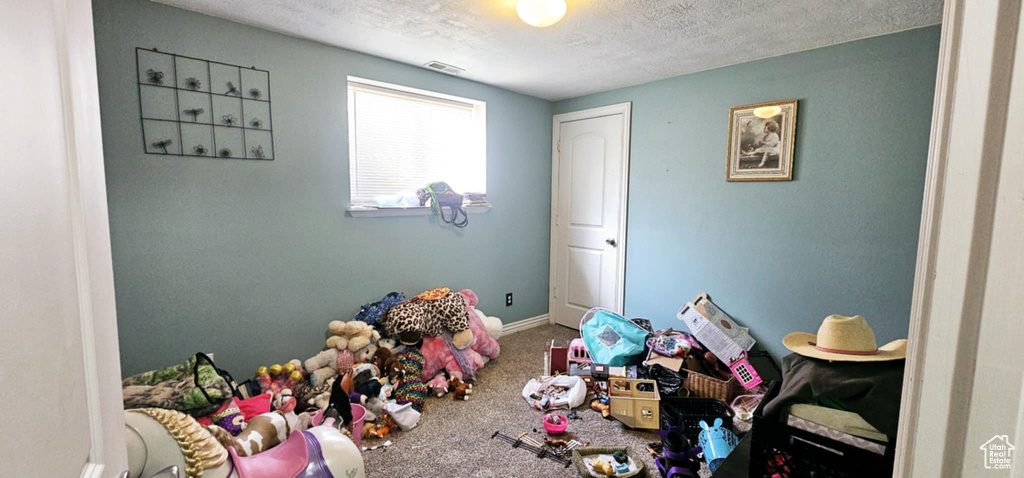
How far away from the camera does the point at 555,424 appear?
7.22ft

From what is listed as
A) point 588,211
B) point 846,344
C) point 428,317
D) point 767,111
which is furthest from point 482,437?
point 767,111

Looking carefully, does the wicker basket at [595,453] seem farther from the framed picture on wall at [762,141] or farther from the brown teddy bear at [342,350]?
the framed picture on wall at [762,141]

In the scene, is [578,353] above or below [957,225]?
below

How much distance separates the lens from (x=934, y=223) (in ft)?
1.34

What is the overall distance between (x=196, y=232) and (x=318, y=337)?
944 millimetres

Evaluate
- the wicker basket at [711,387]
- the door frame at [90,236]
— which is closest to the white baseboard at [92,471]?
the door frame at [90,236]

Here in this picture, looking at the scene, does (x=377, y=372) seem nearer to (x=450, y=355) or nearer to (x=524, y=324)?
(x=450, y=355)

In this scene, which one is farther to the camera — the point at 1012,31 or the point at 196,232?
the point at 196,232

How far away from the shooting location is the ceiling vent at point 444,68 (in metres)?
2.94

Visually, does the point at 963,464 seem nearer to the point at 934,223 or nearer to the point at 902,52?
the point at 934,223

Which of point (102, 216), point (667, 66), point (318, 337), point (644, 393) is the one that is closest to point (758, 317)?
point (644, 393)

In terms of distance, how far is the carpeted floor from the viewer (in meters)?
1.95

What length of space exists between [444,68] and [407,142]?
613 millimetres

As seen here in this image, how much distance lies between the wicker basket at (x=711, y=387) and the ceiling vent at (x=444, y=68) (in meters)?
2.68
